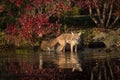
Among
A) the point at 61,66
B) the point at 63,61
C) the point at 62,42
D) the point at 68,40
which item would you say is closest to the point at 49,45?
the point at 62,42

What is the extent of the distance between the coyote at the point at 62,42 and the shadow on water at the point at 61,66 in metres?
Answer: 1.01

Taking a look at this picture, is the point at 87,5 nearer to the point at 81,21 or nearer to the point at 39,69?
the point at 81,21

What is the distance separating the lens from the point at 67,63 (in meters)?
22.1

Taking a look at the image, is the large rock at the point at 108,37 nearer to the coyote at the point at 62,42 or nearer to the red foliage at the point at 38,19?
the coyote at the point at 62,42

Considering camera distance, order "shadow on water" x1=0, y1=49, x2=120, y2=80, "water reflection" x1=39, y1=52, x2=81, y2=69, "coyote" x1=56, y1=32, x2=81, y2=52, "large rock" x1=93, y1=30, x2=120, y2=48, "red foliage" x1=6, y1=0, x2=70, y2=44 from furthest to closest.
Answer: "red foliage" x1=6, y1=0, x2=70, y2=44, "large rock" x1=93, y1=30, x2=120, y2=48, "coyote" x1=56, y1=32, x2=81, y2=52, "water reflection" x1=39, y1=52, x2=81, y2=69, "shadow on water" x1=0, y1=49, x2=120, y2=80

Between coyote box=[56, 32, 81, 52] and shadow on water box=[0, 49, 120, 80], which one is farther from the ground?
coyote box=[56, 32, 81, 52]

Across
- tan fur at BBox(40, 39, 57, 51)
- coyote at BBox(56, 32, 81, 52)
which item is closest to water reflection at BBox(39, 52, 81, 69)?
coyote at BBox(56, 32, 81, 52)

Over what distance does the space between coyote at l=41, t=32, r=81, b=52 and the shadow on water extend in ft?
3.31

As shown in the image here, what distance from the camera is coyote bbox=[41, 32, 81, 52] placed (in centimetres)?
2839

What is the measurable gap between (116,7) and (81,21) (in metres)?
6.14

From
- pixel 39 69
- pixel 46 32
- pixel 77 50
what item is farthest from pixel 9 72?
pixel 46 32

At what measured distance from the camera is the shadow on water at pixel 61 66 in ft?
58.7

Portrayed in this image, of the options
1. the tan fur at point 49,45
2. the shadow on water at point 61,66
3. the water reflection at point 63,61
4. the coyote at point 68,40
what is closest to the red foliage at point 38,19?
the tan fur at point 49,45

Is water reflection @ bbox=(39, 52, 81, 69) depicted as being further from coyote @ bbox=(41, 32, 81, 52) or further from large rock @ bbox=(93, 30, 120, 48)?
large rock @ bbox=(93, 30, 120, 48)
